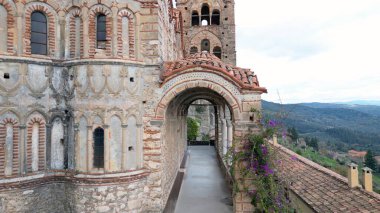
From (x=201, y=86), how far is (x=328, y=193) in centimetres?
468

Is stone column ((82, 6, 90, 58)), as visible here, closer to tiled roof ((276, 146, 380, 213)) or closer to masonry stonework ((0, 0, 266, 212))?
masonry stonework ((0, 0, 266, 212))

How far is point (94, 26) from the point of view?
321 inches

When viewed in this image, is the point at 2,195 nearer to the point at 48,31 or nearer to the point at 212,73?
the point at 48,31

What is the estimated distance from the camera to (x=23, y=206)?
7.59 m

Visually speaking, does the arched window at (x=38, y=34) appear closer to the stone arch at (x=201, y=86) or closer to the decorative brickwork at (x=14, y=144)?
the decorative brickwork at (x=14, y=144)

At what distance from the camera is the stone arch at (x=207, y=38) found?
87.3ft

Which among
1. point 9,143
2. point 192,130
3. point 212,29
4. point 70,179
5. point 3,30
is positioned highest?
point 212,29

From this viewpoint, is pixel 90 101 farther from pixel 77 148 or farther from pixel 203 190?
pixel 203 190

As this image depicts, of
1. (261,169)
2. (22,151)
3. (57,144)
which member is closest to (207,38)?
(261,169)

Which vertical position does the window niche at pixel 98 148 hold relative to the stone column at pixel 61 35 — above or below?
below

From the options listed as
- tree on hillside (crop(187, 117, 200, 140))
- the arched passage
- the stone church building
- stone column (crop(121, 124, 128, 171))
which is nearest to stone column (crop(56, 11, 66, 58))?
the stone church building

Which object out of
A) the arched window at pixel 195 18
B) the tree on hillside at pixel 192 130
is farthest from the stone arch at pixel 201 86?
the arched window at pixel 195 18

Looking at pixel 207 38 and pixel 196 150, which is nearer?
pixel 196 150

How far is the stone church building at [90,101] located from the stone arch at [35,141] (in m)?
0.03
